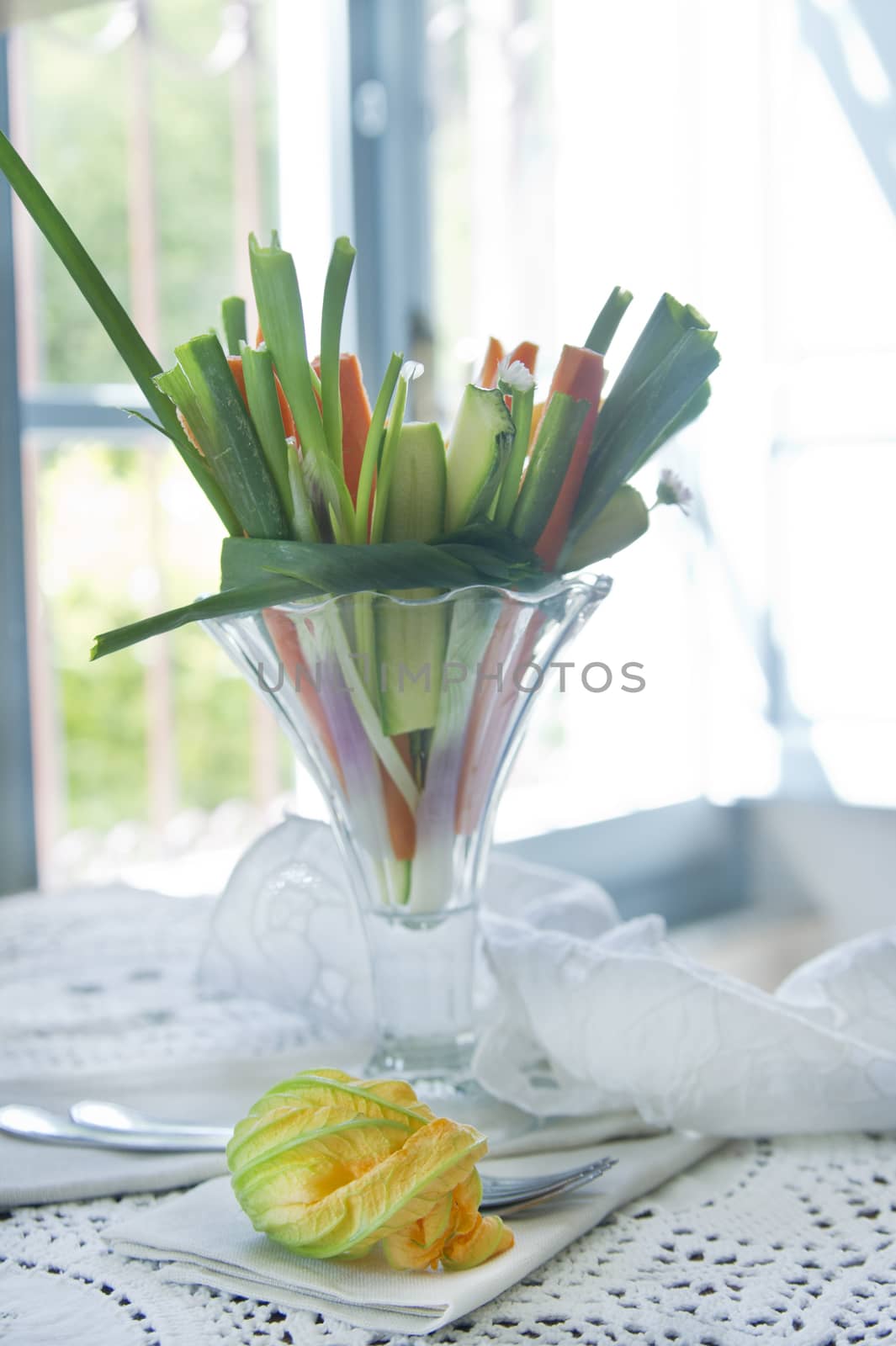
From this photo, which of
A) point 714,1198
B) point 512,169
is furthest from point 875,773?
point 714,1198

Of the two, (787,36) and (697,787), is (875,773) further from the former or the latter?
(787,36)

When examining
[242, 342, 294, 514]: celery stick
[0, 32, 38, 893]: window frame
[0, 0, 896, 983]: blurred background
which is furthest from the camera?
[0, 0, 896, 983]: blurred background

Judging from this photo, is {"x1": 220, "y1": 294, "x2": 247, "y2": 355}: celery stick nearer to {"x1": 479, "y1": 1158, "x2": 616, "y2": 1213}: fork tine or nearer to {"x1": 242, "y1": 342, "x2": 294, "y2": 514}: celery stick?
{"x1": 242, "y1": 342, "x2": 294, "y2": 514}: celery stick

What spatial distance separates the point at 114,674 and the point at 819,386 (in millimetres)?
2109

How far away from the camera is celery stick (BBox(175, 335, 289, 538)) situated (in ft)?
1.75

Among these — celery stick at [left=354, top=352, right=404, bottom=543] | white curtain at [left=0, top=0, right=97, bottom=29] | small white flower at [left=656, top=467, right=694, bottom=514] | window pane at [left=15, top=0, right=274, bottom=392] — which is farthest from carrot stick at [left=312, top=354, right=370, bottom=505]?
window pane at [left=15, top=0, right=274, bottom=392]

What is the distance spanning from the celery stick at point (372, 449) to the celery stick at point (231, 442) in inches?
1.2

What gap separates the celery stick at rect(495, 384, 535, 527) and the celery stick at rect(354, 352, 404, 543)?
0.05 m

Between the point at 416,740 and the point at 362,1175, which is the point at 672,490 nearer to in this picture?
the point at 416,740

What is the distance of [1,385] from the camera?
150cm

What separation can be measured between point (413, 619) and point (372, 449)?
66mm

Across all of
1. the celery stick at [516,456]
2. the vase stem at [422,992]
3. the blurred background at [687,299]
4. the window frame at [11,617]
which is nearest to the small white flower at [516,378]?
the celery stick at [516,456]

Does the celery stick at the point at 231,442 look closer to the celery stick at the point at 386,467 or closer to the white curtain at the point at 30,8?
the celery stick at the point at 386,467

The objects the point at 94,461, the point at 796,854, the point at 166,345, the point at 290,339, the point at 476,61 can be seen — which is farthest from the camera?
the point at 94,461
